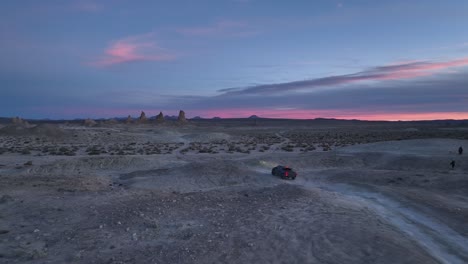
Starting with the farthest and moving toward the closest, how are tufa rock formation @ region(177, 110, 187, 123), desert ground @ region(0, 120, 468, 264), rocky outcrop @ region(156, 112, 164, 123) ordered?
tufa rock formation @ region(177, 110, 187, 123)
rocky outcrop @ region(156, 112, 164, 123)
desert ground @ region(0, 120, 468, 264)

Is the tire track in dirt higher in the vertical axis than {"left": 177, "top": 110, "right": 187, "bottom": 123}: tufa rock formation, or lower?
lower

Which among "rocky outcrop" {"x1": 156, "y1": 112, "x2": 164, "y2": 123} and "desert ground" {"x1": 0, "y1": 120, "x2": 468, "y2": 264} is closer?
"desert ground" {"x1": 0, "y1": 120, "x2": 468, "y2": 264}

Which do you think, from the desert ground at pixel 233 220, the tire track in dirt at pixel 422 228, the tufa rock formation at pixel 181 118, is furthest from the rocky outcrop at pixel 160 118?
the tire track in dirt at pixel 422 228

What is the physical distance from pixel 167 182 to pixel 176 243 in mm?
12572

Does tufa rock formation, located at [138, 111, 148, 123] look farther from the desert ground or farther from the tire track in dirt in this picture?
the tire track in dirt

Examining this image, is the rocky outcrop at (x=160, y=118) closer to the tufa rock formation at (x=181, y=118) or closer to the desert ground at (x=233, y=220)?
the tufa rock formation at (x=181, y=118)

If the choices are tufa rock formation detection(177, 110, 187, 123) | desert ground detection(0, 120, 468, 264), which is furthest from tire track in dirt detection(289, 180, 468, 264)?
tufa rock formation detection(177, 110, 187, 123)

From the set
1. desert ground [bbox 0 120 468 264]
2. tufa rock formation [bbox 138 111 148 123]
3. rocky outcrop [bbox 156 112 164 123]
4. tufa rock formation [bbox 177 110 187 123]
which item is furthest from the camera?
tufa rock formation [bbox 177 110 187 123]

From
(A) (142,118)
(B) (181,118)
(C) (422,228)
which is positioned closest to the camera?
(C) (422,228)

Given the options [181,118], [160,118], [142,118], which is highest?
[181,118]

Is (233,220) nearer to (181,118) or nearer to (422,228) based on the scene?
(422,228)

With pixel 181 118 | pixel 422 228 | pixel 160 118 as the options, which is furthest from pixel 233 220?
pixel 181 118

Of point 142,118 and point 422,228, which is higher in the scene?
point 142,118

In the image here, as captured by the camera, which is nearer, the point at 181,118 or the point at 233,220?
the point at 233,220
